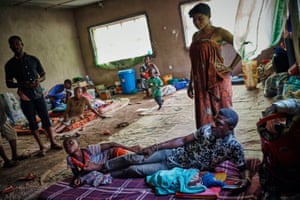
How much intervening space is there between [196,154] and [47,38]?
7032 mm

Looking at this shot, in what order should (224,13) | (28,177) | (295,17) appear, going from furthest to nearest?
(28,177), (224,13), (295,17)

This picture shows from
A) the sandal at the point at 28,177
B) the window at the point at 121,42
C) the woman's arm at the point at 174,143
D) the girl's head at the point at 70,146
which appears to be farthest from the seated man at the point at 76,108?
the window at the point at 121,42

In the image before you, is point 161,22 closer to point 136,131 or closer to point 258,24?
point 136,131

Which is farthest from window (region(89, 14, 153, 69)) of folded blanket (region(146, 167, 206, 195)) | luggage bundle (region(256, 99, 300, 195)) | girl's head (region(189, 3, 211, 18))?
luggage bundle (region(256, 99, 300, 195))

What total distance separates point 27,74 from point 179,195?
8.88 ft

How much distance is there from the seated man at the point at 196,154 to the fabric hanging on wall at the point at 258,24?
58 centimetres

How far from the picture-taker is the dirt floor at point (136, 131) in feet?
9.96

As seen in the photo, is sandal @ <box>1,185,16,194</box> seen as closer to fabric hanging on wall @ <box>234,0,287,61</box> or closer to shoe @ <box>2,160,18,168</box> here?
shoe @ <box>2,160,18,168</box>

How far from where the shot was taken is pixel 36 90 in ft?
12.5

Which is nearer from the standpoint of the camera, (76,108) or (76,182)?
(76,182)

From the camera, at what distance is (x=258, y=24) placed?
5.49ft

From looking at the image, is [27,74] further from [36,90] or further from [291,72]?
[291,72]

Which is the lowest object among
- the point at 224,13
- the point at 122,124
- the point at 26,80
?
the point at 122,124

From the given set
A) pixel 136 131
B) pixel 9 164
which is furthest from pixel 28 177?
pixel 136 131
